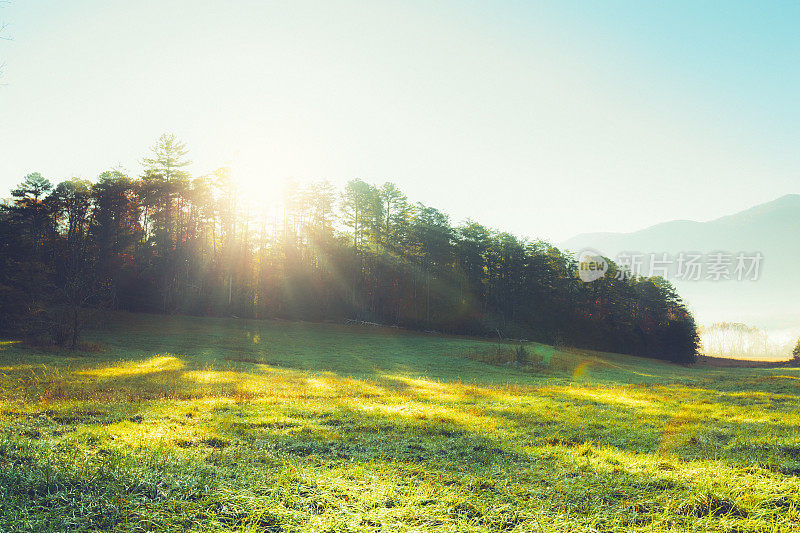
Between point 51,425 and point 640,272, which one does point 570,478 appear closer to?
point 51,425

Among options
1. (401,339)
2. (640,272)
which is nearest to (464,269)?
(401,339)

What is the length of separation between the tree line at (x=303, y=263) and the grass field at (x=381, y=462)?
27803 mm

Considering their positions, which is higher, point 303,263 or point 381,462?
point 303,263

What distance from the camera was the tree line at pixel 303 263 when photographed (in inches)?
1677

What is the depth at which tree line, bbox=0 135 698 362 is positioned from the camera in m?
42.6

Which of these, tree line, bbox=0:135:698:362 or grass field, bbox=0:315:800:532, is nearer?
grass field, bbox=0:315:800:532

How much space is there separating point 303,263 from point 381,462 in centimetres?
5181

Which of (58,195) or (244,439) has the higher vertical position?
(58,195)

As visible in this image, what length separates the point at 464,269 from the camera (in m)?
63.7

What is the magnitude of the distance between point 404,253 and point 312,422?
50.8m

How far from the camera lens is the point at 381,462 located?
5340 millimetres

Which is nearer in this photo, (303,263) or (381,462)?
(381,462)

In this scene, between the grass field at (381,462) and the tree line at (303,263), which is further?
the tree line at (303,263)

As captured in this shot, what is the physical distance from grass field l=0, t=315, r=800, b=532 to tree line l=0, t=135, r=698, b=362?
2780 centimetres
